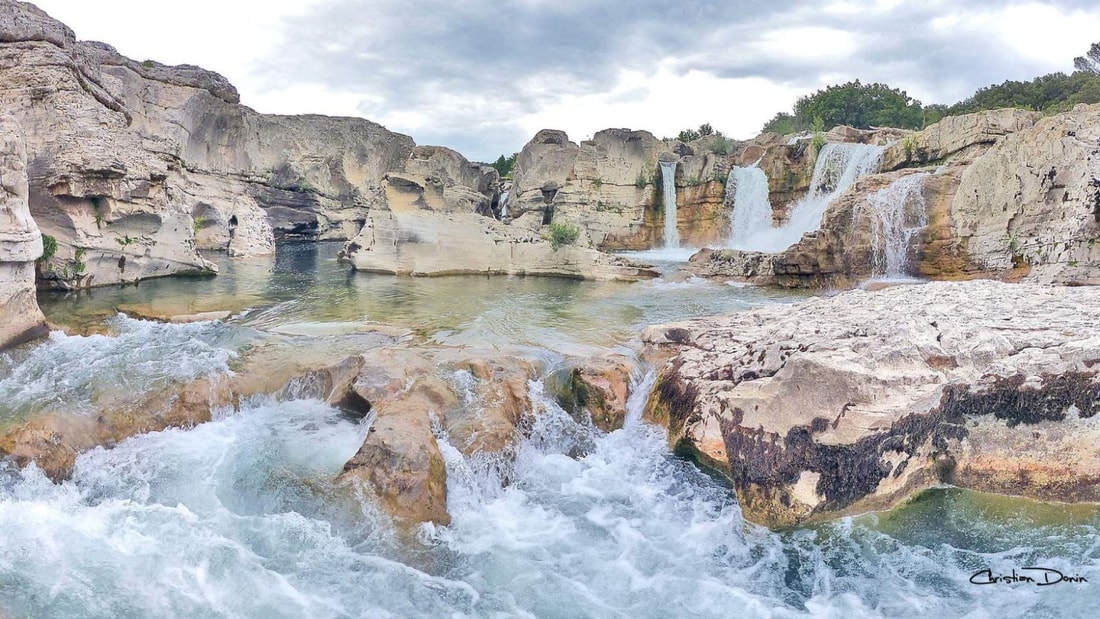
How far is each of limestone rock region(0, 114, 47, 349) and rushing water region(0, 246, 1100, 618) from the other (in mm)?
1106

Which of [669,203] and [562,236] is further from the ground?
[669,203]

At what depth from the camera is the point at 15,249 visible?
8.04 meters

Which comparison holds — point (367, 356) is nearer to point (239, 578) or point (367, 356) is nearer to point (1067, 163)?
point (239, 578)

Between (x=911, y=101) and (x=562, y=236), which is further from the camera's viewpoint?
(x=911, y=101)

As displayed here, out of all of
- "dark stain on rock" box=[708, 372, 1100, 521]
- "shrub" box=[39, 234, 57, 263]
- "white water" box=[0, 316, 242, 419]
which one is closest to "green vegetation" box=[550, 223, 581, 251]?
"white water" box=[0, 316, 242, 419]

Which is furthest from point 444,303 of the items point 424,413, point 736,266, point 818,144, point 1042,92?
point 1042,92

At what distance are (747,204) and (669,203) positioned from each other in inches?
125

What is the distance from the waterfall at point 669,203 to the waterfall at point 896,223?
10.9m

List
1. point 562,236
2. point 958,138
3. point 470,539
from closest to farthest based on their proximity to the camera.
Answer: point 470,539
point 958,138
point 562,236

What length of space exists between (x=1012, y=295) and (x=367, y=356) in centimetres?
806

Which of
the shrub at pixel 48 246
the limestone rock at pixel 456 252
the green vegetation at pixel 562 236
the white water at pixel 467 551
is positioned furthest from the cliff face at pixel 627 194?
the white water at pixel 467 551

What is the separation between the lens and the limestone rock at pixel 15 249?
7980mm

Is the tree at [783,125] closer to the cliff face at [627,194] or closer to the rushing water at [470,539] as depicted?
the cliff face at [627,194]

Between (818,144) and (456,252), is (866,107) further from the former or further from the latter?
(456,252)
